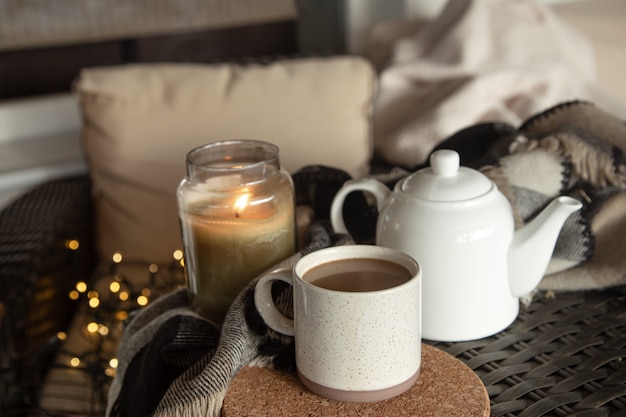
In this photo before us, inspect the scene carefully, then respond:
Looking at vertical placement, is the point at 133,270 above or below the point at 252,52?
below

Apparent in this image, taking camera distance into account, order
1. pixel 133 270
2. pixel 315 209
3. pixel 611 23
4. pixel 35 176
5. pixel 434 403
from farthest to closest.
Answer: pixel 611 23 < pixel 35 176 < pixel 133 270 < pixel 315 209 < pixel 434 403

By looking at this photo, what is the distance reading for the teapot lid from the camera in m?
0.72

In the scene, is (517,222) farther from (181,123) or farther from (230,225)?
(181,123)

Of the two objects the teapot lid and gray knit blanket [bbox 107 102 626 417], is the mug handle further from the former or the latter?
the teapot lid

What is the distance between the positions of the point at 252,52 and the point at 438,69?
565 millimetres

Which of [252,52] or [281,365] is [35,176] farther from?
[281,365]

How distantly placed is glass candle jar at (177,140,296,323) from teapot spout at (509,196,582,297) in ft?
0.73

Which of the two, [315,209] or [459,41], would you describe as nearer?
[315,209]

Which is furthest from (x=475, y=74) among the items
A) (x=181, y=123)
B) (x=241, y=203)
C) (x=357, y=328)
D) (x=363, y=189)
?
(x=357, y=328)

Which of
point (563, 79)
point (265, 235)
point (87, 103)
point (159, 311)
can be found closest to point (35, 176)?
point (87, 103)

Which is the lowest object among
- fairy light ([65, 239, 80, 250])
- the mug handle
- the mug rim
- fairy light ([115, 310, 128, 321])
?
fairy light ([115, 310, 128, 321])

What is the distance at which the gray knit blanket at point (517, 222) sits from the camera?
70cm

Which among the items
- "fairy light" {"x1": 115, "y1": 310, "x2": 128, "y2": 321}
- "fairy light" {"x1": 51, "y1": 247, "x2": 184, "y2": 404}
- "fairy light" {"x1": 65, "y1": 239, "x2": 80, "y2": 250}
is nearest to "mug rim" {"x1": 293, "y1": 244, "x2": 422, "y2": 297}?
"fairy light" {"x1": 51, "y1": 247, "x2": 184, "y2": 404}

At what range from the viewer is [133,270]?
4.43 ft
